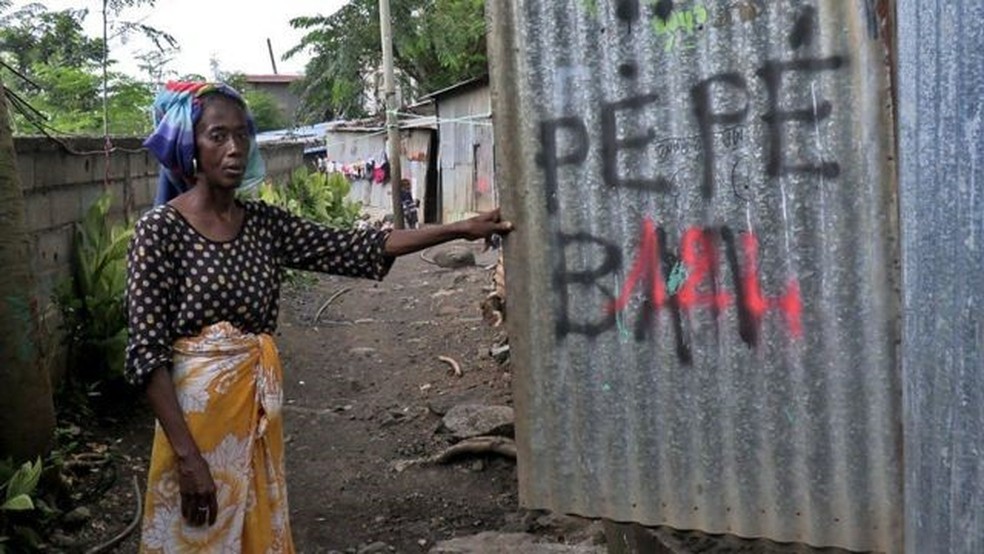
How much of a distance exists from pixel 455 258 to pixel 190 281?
11.4 metres

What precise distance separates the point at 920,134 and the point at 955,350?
1.15ft

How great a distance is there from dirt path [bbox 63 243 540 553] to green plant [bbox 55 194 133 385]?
0.36 m

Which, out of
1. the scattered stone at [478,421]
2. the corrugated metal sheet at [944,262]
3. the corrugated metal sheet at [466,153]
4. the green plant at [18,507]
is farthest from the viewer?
the corrugated metal sheet at [466,153]

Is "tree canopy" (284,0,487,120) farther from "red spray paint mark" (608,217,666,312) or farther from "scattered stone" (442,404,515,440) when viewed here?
"red spray paint mark" (608,217,666,312)

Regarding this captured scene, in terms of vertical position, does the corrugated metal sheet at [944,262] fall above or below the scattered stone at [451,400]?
above

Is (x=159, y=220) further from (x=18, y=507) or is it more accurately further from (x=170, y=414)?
(x=18, y=507)

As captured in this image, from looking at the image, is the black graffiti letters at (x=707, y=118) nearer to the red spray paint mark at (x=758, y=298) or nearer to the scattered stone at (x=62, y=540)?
the red spray paint mark at (x=758, y=298)

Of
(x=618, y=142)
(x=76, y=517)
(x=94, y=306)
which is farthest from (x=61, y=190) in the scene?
(x=618, y=142)

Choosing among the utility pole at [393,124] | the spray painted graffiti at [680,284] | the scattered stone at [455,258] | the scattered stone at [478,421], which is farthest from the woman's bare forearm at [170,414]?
the utility pole at [393,124]

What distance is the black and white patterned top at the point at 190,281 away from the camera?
2555 mm

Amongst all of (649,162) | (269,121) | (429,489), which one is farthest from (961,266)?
(269,121)

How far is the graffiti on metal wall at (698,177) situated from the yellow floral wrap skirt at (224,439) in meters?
0.82

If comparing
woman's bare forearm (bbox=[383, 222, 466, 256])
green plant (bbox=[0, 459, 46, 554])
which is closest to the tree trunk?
green plant (bbox=[0, 459, 46, 554])

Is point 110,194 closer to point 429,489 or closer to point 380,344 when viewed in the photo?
point 380,344
